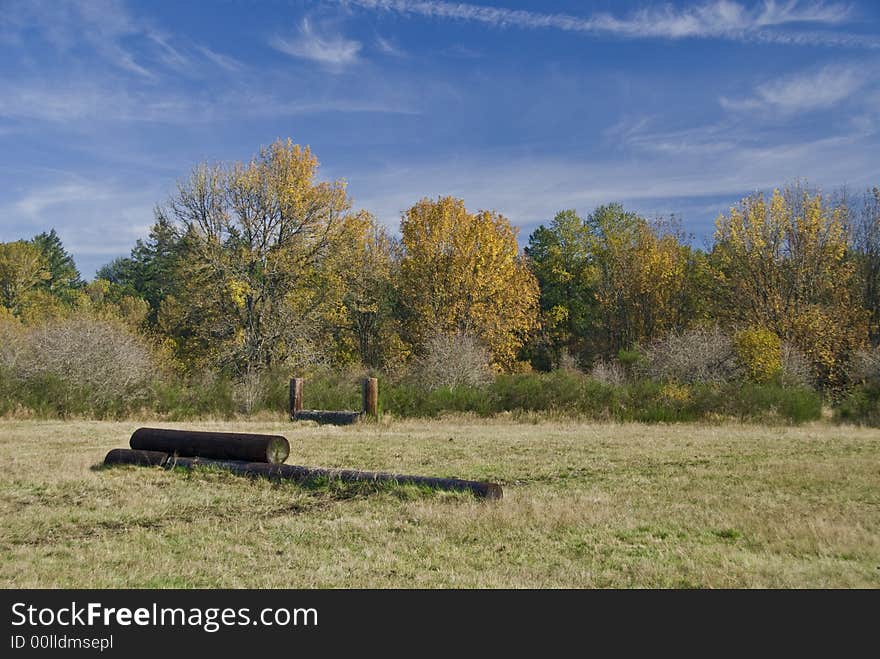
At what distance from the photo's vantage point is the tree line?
31609mm


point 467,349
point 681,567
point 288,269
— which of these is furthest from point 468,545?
point 288,269

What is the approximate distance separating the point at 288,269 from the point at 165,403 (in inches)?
400

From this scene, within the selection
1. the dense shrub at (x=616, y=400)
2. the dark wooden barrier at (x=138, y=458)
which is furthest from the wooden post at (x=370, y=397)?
the dark wooden barrier at (x=138, y=458)

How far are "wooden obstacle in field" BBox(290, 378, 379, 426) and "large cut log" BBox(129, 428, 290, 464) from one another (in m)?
8.85

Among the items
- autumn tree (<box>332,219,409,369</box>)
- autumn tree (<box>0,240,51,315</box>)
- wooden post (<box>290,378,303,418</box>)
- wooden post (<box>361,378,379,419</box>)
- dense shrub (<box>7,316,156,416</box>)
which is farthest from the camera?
autumn tree (<box>0,240,51,315</box>)

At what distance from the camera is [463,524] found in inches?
300

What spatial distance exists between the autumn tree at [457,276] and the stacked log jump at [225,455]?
25.2 metres

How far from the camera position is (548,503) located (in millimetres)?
8766

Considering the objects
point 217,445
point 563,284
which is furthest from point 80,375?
point 563,284

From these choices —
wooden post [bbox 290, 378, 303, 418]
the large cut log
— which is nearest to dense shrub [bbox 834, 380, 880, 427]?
wooden post [bbox 290, 378, 303, 418]

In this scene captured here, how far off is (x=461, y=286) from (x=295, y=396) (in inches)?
655

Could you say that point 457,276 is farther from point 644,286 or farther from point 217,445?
point 217,445

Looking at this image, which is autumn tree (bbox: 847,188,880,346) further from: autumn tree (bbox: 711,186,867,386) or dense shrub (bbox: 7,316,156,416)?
dense shrub (bbox: 7,316,156,416)
